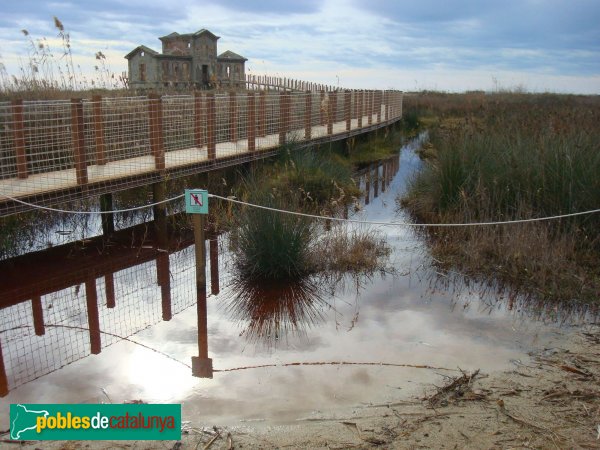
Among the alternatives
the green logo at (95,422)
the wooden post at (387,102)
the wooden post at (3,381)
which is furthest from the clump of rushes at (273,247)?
the wooden post at (387,102)

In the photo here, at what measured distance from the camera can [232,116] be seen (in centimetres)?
1160

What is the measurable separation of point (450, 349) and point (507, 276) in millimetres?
2008

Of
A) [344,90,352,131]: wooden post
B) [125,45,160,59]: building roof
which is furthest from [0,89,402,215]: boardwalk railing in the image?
[125,45,160,59]: building roof

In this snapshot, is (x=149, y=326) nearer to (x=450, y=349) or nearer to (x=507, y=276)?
(x=450, y=349)

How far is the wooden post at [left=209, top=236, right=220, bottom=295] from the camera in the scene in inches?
262

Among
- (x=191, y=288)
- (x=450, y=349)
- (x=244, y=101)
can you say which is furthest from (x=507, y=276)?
(x=244, y=101)

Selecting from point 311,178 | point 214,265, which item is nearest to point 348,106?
point 311,178

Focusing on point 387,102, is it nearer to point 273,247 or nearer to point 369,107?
point 369,107

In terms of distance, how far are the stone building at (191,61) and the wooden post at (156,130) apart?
28879 millimetres

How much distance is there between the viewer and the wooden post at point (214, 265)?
666 cm

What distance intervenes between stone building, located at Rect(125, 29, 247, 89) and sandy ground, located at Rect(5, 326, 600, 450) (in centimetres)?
3469

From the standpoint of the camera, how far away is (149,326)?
5.54m

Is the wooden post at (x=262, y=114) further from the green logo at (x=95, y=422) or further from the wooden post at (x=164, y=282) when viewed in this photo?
the green logo at (x=95, y=422)

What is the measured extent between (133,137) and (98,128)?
2.08 metres
